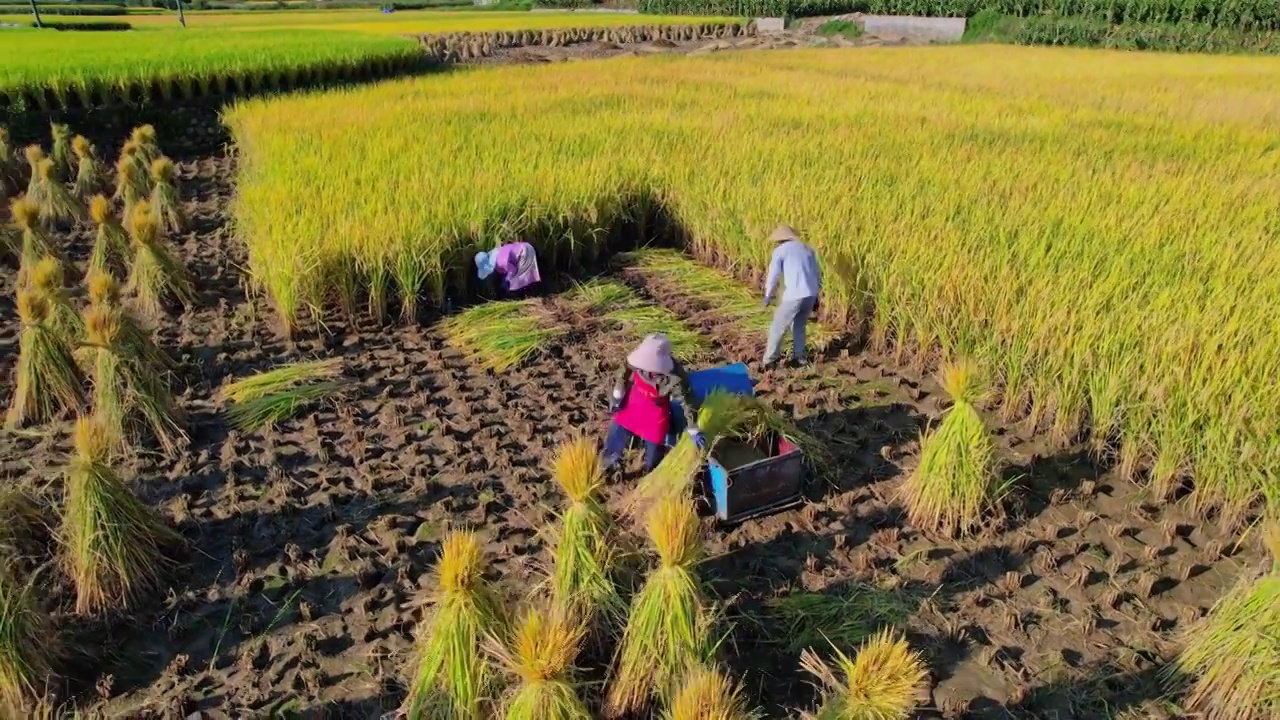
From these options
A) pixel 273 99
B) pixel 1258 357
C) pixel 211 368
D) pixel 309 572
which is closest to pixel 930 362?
pixel 1258 357

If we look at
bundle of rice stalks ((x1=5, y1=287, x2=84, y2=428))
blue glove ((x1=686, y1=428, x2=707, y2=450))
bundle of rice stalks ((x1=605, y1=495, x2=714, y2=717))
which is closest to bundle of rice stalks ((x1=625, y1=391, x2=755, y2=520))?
blue glove ((x1=686, y1=428, x2=707, y2=450))

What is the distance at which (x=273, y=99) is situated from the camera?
1009 centimetres

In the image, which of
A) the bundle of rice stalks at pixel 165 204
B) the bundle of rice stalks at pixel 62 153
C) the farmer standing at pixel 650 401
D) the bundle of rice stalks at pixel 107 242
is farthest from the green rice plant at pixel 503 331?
the bundle of rice stalks at pixel 62 153

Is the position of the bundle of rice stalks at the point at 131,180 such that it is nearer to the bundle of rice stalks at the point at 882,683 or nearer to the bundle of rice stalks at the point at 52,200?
the bundle of rice stalks at the point at 52,200

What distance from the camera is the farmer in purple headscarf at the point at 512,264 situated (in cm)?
488

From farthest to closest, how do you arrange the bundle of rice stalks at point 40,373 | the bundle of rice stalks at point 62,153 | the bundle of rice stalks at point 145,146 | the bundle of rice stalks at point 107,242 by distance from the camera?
the bundle of rice stalks at point 62,153 → the bundle of rice stalks at point 145,146 → the bundle of rice stalks at point 107,242 → the bundle of rice stalks at point 40,373

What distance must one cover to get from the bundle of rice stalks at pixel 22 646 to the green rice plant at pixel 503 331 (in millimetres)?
2199

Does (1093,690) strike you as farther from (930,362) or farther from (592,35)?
(592,35)

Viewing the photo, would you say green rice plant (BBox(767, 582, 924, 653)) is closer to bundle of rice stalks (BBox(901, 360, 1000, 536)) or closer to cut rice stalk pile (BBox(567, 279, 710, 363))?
bundle of rice stalks (BBox(901, 360, 1000, 536))

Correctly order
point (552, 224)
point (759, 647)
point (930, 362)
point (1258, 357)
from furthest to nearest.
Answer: point (552, 224) < point (930, 362) < point (1258, 357) < point (759, 647)

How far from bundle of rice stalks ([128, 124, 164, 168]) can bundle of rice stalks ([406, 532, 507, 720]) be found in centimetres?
726

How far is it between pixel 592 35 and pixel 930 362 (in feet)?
73.7

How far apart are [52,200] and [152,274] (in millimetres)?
2625

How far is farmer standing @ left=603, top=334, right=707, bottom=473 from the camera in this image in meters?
2.86
